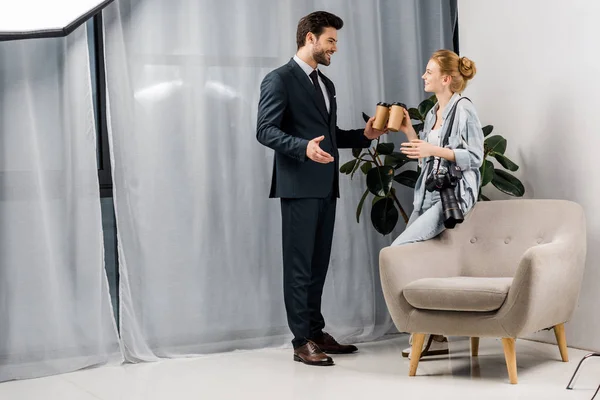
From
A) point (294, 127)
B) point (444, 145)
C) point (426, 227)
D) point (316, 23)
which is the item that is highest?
point (316, 23)

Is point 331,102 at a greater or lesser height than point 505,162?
greater

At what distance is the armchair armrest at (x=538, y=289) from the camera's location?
314 centimetres

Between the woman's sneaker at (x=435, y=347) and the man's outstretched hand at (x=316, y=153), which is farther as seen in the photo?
the woman's sneaker at (x=435, y=347)

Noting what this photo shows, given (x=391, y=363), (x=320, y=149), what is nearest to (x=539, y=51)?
(x=320, y=149)

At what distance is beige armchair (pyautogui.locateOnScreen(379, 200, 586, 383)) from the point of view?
3178mm

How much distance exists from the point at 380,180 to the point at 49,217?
1607mm

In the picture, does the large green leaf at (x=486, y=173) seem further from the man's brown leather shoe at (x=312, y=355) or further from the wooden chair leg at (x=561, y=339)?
the man's brown leather shoe at (x=312, y=355)

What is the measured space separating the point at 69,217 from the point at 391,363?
5.37 ft

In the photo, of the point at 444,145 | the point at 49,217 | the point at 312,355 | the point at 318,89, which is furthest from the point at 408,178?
the point at 49,217

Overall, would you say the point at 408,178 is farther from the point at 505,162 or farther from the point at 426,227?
the point at 426,227

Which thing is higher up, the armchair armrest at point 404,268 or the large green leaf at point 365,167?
the large green leaf at point 365,167

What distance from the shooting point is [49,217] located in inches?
147

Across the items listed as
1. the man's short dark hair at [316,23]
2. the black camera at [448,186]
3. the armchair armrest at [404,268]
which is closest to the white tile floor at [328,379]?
the armchair armrest at [404,268]

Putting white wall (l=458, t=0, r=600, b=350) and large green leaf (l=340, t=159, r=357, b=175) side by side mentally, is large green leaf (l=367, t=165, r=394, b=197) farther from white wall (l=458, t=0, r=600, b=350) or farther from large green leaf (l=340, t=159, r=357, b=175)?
white wall (l=458, t=0, r=600, b=350)
